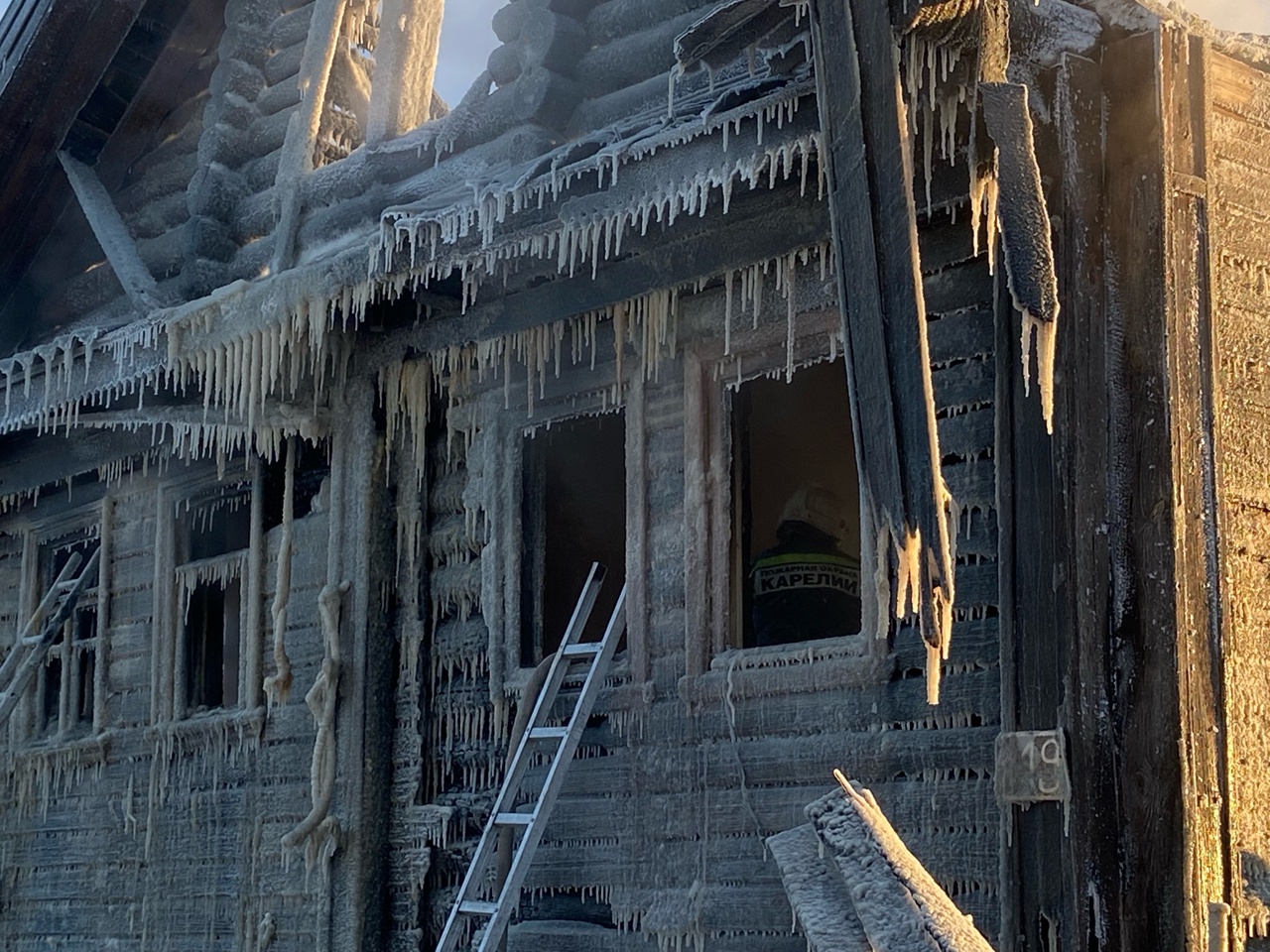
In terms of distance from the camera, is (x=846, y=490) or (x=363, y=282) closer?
(x=363, y=282)

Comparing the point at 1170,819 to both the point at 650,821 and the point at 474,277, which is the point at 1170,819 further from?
the point at 474,277

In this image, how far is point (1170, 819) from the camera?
5.63 m

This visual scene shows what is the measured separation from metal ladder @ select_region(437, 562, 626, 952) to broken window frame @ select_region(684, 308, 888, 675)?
0.41m

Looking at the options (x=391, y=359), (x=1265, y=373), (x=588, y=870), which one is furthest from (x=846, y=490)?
(x=1265, y=373)

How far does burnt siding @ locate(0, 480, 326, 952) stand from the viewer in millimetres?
9219

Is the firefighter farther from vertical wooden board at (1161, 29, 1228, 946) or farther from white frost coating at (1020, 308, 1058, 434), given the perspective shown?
white frost coating at (1020, 308, 1058, 434)

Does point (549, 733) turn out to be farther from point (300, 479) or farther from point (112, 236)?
point (112, 236)

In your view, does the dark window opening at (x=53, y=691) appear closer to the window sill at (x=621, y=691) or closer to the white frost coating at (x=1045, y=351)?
the window sill at (x=621, y=691)

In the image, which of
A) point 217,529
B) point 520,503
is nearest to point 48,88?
point 217,529

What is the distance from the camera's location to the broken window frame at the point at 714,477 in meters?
7.33

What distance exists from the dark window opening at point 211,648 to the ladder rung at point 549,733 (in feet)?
10.8

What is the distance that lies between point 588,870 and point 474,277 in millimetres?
2693

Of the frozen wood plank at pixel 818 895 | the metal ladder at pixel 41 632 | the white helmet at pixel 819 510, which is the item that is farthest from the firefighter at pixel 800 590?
the frozen wood plank at pixel 818 895

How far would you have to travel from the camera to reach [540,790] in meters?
7.96
